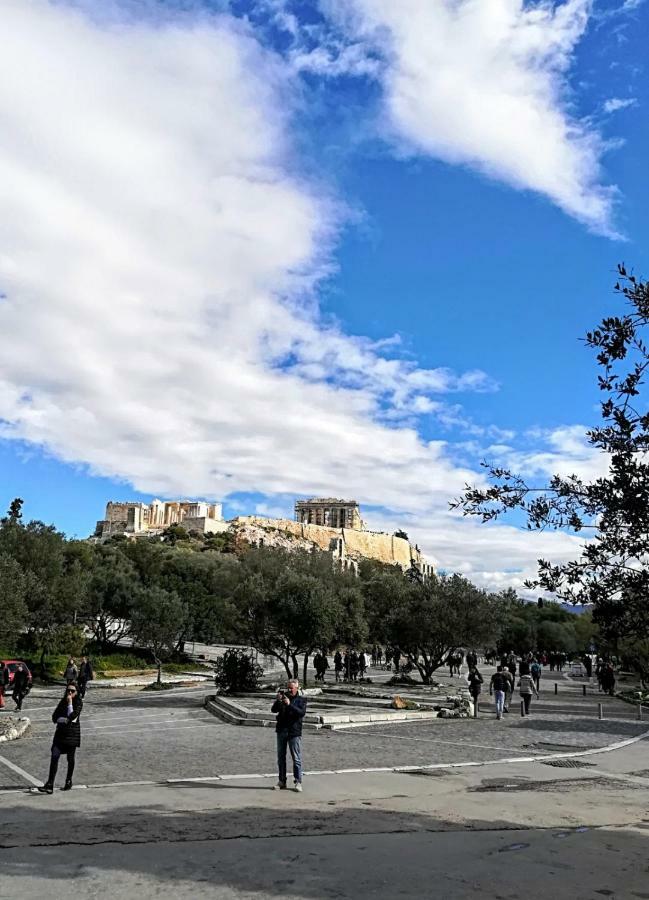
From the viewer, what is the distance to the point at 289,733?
1016 cm

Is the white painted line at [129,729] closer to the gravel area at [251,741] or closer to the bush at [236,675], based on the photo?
the gravel area at [251,741]

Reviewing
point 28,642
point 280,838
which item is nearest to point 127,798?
point 280,838

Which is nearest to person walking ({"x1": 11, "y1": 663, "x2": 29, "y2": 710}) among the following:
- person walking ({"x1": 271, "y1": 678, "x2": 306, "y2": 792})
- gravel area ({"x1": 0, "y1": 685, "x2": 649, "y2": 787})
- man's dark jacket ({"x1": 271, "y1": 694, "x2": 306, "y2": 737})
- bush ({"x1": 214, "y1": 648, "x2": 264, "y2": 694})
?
gravel area ({"x1": 0, "y1": 685, "x2": 649, "y2": 787})

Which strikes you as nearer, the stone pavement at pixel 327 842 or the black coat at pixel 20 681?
the stone pavement at pixel 327 842

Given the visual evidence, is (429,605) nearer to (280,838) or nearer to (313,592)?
(313,592)

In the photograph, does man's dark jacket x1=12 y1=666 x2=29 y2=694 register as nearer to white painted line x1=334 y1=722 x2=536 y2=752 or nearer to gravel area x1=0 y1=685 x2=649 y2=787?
gravel area x1=0 y1=685 x2=649 y2=787

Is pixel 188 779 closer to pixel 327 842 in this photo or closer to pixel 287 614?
pixel 327 842

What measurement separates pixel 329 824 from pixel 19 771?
6254 millimetres

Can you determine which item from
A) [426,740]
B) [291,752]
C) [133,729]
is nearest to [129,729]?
[133,729]

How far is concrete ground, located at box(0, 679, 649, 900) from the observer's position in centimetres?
586

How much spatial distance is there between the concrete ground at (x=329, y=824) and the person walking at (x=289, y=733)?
0.94 ft

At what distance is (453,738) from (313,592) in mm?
11181

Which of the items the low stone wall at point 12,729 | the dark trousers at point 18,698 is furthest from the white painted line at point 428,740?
the dark trousers at point 18,698

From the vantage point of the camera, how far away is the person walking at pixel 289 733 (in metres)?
9.98
